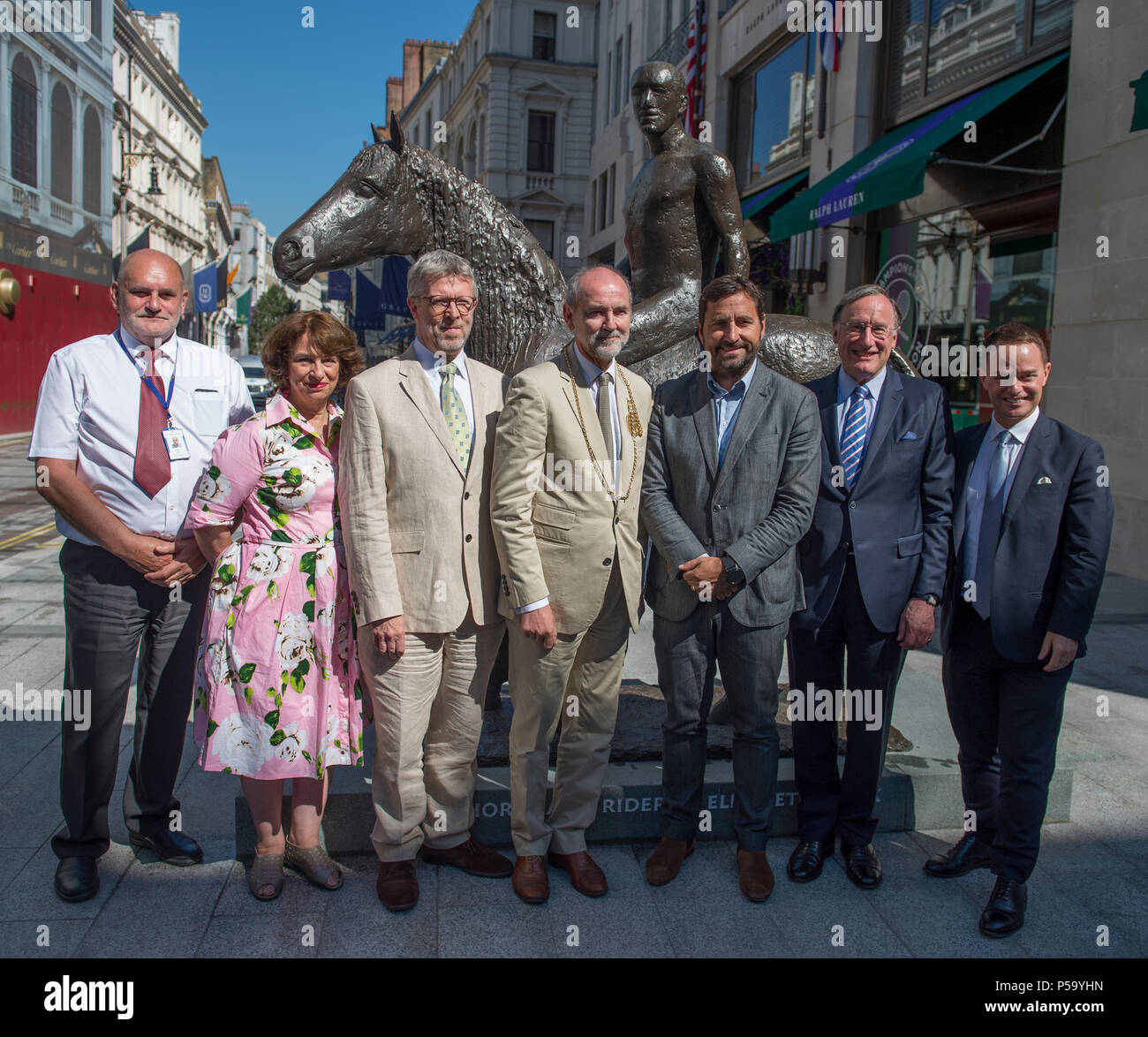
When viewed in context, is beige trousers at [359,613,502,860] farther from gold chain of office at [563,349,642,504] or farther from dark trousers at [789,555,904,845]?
dark trousers at [789,555,904,845]

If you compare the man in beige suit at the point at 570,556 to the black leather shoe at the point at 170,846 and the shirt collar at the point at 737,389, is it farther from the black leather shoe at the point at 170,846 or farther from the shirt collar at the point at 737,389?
the black leather shoe at the point at 170,846

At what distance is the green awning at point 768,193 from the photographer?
13.8 metres

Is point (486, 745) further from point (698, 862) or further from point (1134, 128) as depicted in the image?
point (1134, 128)

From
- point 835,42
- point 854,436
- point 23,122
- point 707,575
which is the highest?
point 23,122

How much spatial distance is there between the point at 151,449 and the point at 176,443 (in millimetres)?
76

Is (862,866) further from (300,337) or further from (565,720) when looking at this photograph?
(300,337)

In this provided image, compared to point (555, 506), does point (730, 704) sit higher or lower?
lower

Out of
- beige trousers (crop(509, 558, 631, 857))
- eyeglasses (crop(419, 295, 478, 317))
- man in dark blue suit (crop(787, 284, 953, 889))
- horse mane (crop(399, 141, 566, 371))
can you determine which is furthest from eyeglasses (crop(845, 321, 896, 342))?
horse mane (crop(399, 141, 566, 371))

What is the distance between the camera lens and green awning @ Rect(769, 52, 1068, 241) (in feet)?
28.9

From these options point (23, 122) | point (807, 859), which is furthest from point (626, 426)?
point (23, 122)

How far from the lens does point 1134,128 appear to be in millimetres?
7168

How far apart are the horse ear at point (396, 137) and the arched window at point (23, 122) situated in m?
20.2

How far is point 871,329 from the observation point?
3010 millimetres

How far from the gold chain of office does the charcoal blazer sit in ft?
0.26
